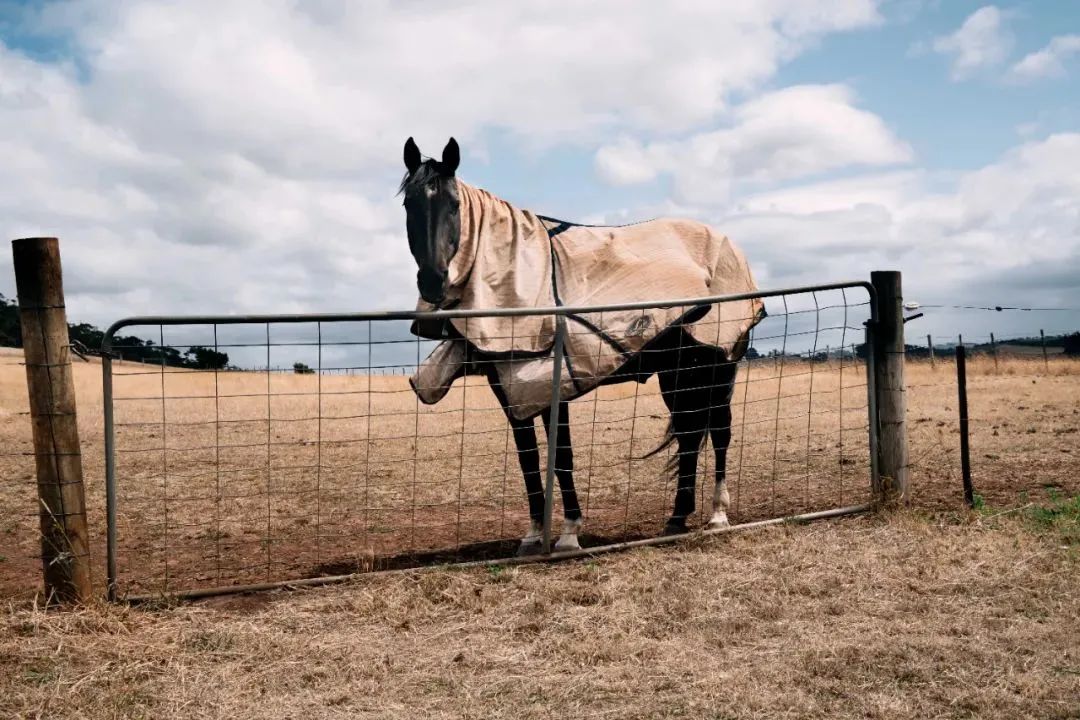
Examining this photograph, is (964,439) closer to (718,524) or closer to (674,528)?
(718,524)

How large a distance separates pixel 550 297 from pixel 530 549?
1.60 m

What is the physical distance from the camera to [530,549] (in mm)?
5746

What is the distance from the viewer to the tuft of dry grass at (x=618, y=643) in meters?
3.50

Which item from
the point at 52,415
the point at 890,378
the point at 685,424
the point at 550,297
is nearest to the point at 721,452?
the point at 685,424

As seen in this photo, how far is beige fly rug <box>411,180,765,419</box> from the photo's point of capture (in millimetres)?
5590

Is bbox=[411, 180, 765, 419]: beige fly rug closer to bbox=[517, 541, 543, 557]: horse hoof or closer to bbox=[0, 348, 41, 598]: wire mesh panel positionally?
bbox=[517, 541, 543, 557]: horse hoof

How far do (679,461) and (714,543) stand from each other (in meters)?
0.71

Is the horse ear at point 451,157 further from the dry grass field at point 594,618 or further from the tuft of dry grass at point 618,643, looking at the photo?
the tuft of dry grass at point 618,643

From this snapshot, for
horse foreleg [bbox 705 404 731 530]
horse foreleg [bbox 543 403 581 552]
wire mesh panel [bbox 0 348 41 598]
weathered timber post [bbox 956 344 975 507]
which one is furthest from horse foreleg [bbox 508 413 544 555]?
weathered timber post [bbox 956 344 975 507]

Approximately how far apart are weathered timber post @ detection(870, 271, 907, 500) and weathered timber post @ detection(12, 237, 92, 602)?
523 cm

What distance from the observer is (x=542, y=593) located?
15.8 feet

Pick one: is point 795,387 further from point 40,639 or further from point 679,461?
point 40,639

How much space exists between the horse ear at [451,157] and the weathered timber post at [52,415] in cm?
217

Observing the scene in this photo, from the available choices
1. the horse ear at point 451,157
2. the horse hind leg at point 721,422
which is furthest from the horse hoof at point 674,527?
the horse ear at point 451,157
